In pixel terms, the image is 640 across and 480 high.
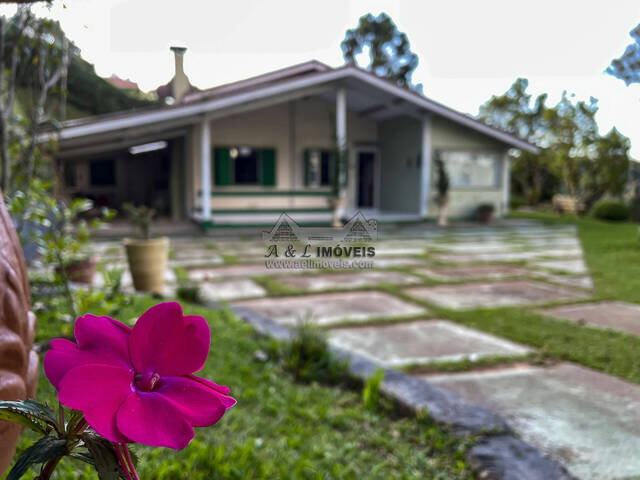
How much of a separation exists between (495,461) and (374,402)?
72 centimetres

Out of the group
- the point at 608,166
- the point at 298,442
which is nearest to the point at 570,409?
the point at 298,442

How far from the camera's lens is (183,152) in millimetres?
14125

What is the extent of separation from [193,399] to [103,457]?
86mm

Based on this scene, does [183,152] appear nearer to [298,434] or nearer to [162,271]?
[162,271]

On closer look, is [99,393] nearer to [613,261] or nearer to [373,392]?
[373,392]

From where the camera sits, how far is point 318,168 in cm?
1434

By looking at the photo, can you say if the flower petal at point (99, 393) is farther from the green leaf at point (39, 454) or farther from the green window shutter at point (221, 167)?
the green window shutter at point (221, 167)

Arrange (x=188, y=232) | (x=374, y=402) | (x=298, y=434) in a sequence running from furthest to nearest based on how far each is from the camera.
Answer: (x=188, y=232) → (x=374, y=402) → (x=298, y=434)

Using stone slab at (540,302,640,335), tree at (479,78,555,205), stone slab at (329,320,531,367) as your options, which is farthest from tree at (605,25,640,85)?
tree at (479,78,555,205)

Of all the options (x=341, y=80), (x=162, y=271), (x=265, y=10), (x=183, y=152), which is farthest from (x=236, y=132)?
(x=265, y=10)

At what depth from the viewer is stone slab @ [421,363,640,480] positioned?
1997mm

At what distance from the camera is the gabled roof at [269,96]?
1045 cm

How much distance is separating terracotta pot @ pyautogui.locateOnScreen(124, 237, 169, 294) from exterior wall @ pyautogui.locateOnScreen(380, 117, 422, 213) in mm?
10262

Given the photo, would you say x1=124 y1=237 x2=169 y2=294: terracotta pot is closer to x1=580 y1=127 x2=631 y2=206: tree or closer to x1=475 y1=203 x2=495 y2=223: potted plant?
x1=475 y1=203 x2=495 y2=223: potted plant
